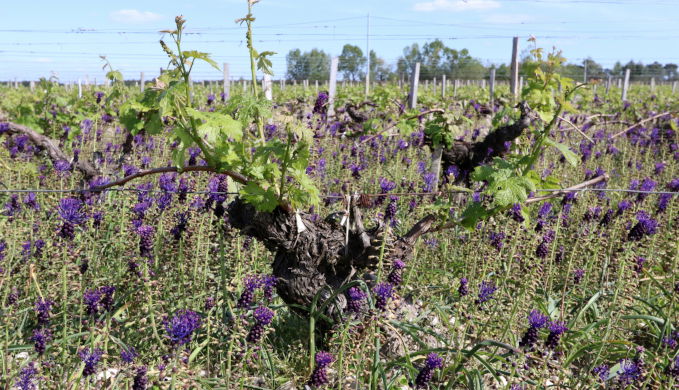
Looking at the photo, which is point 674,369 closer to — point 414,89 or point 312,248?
point 312,248

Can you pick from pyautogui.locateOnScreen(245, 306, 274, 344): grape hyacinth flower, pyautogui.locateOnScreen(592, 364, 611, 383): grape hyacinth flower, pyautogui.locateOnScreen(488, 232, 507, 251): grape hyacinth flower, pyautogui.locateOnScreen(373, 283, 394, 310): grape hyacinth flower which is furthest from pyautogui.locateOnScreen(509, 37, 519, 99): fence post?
pyautogui.locateOnScreen(245, 306, 274, 344): grape hyacinth flower

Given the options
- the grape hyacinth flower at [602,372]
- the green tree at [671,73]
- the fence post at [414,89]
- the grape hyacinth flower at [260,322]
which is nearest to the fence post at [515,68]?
the fence post at [414,89]

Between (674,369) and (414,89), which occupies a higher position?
(414,89)

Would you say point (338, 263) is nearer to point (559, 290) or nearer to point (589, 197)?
point (559, 290)

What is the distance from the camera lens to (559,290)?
14.0ft

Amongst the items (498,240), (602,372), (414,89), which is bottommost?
(602,372)

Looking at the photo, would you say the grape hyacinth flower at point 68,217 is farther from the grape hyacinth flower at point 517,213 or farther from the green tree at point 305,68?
the green tree at point 305,68

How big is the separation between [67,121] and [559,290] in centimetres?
666

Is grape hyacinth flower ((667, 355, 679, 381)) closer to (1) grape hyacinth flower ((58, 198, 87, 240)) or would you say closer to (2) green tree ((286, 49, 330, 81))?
(1) grape hyacinth flower ((58, 198, 87, 240))

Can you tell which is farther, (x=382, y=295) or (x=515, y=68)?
(x=515, y=68)

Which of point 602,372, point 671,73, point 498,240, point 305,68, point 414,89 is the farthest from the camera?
point 671,73

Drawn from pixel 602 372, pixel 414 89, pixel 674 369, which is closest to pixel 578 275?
pixel 602 372

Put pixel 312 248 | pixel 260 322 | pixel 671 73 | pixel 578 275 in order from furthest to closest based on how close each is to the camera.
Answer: pixel 671 73 → pixel 578 275 → pixel 312 248 → pixel 260 322

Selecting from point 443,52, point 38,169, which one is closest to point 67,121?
point 38,169
